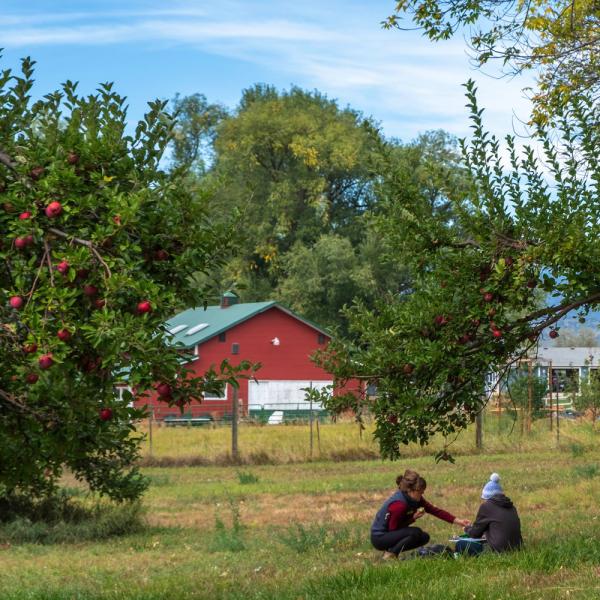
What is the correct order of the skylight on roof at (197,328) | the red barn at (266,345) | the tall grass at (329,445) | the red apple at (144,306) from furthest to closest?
the skylight on roof at (197,328)
the red barn at (266,345)
the tall grass at (329,445)
the red apple at (144,306)

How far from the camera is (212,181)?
7730 mm

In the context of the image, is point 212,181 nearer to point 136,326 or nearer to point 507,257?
point 136,326

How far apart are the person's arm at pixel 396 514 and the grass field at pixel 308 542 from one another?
1.60 ft

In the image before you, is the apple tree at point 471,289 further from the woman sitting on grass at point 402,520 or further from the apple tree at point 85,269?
the apple tree at point 85,269

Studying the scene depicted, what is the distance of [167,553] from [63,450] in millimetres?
7118

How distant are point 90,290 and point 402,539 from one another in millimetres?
6295

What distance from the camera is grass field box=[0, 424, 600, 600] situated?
9.56m

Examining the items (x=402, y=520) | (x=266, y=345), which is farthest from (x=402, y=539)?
(x=266, y=345)

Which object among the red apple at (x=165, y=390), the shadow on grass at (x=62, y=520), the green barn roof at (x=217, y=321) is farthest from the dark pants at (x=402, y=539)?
the green barn roof at (x=217, y=321)

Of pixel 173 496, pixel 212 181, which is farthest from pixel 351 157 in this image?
pixel 212 181

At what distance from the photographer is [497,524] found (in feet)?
36.1

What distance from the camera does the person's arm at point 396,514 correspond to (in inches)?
464

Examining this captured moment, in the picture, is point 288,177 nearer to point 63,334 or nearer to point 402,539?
point 402,539

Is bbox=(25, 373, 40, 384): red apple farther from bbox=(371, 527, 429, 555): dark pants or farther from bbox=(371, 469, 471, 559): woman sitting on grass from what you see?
bbox=(371, 527, 429, 555): dark pants
